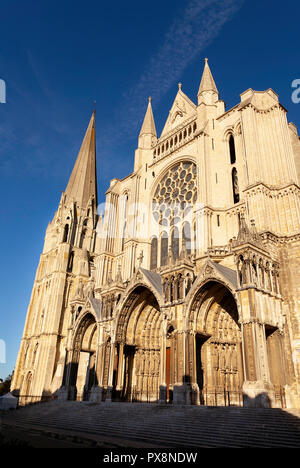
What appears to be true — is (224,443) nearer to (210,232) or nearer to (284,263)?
(284,263)

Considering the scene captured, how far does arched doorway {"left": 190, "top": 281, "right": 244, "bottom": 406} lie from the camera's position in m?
17.2

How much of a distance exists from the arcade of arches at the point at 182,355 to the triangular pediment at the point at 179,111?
1791 centimetres

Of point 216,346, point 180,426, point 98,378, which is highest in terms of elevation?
point 216,346

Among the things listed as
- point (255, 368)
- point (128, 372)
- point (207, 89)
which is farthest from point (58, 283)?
point (255, 368)

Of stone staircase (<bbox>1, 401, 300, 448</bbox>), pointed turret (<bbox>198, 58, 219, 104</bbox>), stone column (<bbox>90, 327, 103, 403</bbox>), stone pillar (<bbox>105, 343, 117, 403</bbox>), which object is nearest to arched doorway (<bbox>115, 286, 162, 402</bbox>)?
stone pillar (<bbox>105, 343, 117, 403</bbox>)

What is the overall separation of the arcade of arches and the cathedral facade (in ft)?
0.20

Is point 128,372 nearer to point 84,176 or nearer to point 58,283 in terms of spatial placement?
point 58,283

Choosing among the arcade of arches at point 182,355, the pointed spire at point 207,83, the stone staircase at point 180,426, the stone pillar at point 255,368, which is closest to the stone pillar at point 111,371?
the arcade of arches at point 182,355

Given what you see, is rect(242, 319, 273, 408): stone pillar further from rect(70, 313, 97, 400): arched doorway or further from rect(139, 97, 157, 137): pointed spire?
rect(139, 97, 157, 137): pointed spire

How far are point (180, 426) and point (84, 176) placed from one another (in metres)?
36.3

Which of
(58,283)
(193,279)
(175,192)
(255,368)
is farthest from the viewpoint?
(58,283)

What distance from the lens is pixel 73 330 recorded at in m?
25.3

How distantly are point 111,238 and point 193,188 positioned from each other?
9375 millimetres

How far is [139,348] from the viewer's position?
71.8 ft
